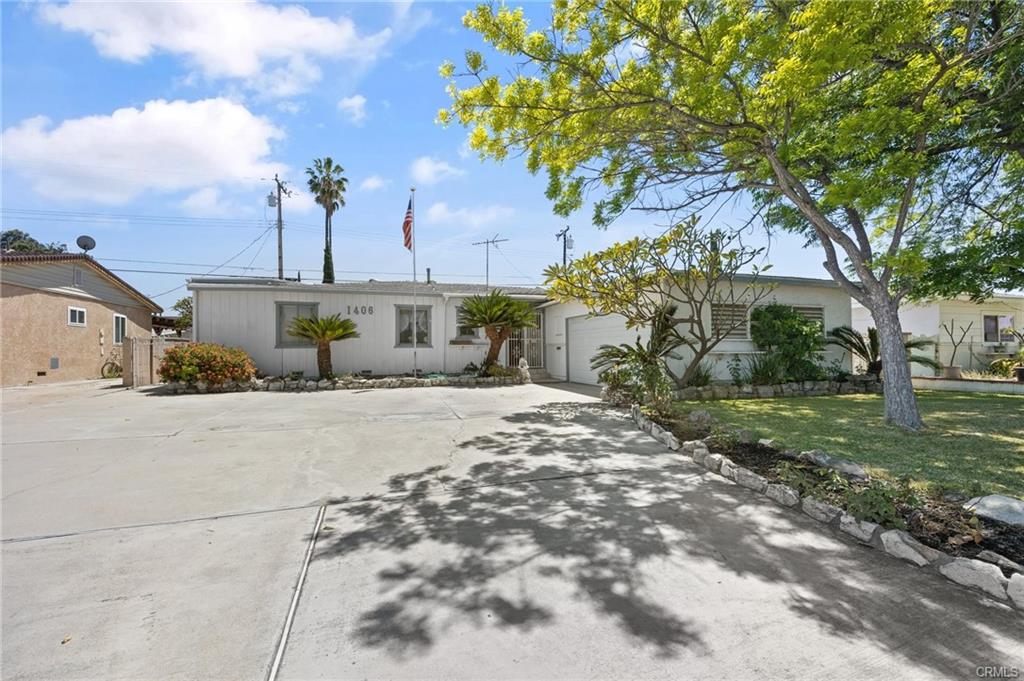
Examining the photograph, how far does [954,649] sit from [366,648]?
2.58 meters

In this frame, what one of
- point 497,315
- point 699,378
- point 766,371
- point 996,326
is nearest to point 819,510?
point 699,378

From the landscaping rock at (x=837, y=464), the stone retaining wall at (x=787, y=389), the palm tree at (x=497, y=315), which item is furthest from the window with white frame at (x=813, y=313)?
the landscaping rock at (x=837, y=464)

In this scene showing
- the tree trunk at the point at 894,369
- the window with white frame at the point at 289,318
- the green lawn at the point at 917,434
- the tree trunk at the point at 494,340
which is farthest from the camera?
the window with white frame at the point at 289,318

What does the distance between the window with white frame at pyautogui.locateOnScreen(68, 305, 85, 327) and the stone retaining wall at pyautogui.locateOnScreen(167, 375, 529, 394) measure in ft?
26.3

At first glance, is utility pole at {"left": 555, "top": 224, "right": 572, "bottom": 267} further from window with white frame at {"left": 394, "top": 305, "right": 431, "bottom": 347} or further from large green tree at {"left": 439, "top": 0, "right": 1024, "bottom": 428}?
large green tree at {"left": 439, "top": 0, "right": 1024, "bottom": 428}

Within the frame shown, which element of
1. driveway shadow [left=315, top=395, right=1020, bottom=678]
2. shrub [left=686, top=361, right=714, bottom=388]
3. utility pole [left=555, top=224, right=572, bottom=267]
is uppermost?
utility pole [left=555, top=224, right=572, bottom=267]

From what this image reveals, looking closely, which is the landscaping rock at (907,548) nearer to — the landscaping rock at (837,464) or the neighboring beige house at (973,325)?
→ the landscaping rock at (837,464)

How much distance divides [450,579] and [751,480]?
2.95m

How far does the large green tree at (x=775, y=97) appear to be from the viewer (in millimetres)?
4797

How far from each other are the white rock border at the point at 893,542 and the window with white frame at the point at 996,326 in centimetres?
2094

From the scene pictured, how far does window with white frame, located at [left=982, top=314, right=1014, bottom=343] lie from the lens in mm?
17438

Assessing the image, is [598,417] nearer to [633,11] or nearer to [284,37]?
[633,11]

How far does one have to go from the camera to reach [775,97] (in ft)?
16.0

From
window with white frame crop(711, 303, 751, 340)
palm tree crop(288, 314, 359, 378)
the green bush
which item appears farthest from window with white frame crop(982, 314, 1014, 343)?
palm tree crop(288, 314, 359, 378)
